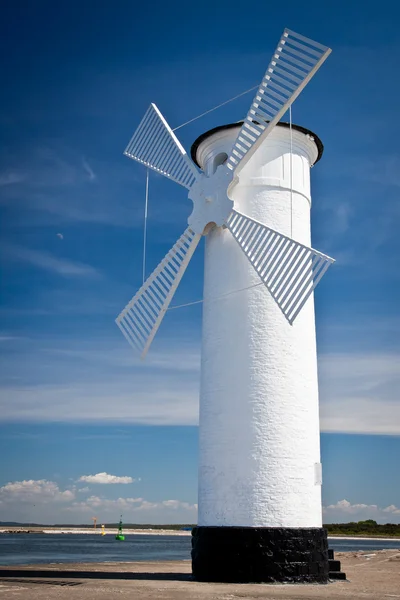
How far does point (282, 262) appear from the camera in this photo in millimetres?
10906

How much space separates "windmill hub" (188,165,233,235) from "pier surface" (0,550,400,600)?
6.05 meters

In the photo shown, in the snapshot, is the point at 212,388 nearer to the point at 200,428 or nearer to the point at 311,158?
the point at 200,428

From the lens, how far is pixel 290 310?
10.6 m

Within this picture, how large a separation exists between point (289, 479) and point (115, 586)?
3153 millimetres

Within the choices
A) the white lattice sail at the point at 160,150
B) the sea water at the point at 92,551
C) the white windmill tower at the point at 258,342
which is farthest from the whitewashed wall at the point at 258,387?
the sea water at the point at 92,551

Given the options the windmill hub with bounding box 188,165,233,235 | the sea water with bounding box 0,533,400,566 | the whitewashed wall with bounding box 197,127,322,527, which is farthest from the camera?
the sea water with bounding box 0,533,400,566

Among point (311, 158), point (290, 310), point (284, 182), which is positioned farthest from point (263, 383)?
point (311, 158)

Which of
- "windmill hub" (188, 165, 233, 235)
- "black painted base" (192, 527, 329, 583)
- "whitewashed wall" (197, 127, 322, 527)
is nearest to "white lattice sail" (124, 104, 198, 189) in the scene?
"windmill hub" (188, 165, 233, 235)

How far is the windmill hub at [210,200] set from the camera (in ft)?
39.8

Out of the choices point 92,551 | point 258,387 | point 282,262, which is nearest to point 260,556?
point 258,387

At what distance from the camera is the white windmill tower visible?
10688 millimetres

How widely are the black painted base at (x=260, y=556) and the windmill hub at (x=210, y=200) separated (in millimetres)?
5292

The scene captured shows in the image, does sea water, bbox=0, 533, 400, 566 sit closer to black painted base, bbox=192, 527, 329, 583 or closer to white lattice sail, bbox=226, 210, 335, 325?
black painted base, bbox=192, 527, 329, 583

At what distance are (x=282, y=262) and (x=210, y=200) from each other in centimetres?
227
